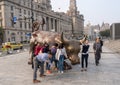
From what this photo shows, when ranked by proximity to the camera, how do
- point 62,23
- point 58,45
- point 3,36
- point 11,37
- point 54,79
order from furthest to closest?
point 62,23 → point 11,37 → point 3,36 → point 58,45 → point 54,79

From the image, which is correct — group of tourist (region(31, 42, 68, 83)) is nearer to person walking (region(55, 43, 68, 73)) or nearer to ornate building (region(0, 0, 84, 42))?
person walking (region(55, 43, 68, 73))

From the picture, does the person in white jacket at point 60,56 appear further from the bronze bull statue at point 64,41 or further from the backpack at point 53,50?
the bronze bull statue at point 64,41

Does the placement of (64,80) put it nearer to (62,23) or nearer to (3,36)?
(3,36)

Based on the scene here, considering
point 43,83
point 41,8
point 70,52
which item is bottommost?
point 43,83

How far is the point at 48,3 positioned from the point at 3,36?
184 feet

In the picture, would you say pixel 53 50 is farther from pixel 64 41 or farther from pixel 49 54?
pixel 64 41

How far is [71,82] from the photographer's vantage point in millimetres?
9016

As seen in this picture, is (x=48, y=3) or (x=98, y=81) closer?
(x=98, y=81)

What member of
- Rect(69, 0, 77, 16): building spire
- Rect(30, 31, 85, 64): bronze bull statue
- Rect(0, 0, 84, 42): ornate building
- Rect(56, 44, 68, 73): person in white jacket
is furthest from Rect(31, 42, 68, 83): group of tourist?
Rect(69, 0, 77, 16): building spire

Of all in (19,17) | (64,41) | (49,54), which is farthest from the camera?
(19,17)

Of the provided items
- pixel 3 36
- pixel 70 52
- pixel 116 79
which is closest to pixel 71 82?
pixel 116 79

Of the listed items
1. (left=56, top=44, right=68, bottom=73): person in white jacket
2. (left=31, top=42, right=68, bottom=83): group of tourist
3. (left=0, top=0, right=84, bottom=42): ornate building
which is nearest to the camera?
(left=31, top=42, right=68, bottom=83): group of tourist

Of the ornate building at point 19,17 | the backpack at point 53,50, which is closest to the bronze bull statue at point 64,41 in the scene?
the backpack at point 53,50

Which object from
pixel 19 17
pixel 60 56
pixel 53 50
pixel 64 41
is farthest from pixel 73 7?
pixel 60 56
